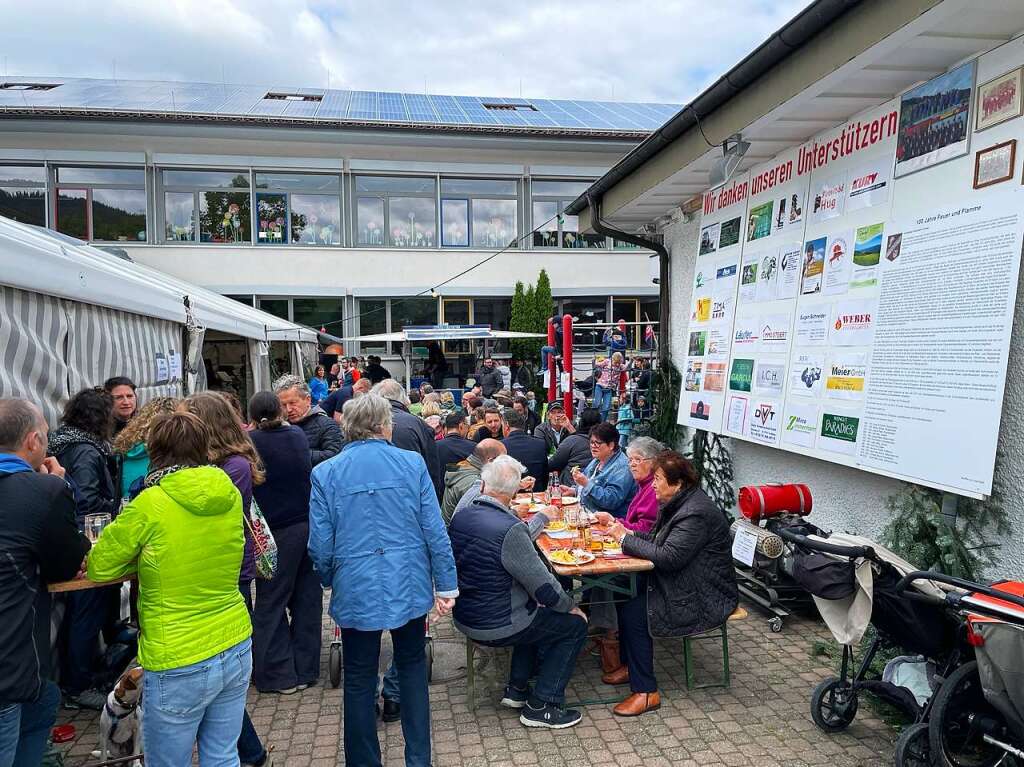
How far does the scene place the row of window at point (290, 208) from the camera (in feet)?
59.9

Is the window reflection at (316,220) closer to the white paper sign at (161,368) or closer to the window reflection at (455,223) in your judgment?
the window reflection at (455,223)

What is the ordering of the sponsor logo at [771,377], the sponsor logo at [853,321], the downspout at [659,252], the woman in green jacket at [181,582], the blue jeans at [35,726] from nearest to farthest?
the woman in green jacket at [181,582], the blue jeans at [35,726], the sponsor logo at [853,321], the sponsor logo at [771,377], the downspout at [659,252]

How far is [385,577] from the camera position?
3076mm

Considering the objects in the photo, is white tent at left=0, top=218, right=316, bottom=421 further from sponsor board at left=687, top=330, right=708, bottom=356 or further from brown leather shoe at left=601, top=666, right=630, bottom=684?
sponsor board at left=687, top=330, right=708, bottom=356

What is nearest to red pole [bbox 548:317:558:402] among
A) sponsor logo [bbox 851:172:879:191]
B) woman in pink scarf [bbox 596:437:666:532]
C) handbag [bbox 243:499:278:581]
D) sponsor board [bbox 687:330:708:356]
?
sponsor board [bbox 687:330:708:356]

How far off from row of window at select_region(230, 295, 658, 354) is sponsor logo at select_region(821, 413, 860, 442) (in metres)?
14.0

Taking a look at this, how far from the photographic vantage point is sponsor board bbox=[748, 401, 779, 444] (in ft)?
17.8

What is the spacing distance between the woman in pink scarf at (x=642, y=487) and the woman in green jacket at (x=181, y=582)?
2.80 metres

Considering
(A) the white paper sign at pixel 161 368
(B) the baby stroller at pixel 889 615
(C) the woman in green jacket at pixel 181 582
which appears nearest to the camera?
(C) the woman in green jacket at pixel 181 582

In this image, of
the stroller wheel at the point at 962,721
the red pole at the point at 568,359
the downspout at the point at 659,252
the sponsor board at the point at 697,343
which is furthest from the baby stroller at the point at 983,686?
the red pole at the point at 568,359

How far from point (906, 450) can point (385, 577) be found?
3.01 m

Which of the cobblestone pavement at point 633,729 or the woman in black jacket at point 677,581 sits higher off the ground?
the woman in black jacket at point 677,581

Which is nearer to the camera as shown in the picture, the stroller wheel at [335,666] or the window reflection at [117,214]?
the stroller wheel at [335,666]

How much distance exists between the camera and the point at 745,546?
366cm
